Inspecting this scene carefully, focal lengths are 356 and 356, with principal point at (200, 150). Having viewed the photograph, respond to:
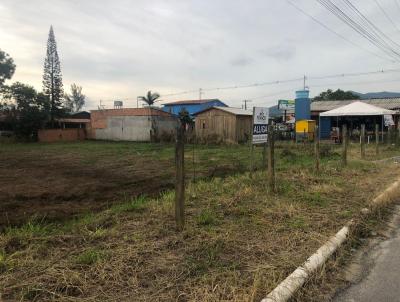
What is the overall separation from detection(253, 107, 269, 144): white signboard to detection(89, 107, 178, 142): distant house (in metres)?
23.7

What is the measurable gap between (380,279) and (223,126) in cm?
2692

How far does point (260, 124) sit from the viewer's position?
9133mm

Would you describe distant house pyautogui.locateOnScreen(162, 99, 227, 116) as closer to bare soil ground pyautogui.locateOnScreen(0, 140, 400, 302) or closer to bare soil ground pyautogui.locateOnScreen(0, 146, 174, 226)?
bare soil ground pyautogui.locateOnScreen(0, 146, 174, 226)

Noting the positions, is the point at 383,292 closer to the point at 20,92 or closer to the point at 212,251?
the point at 212,251

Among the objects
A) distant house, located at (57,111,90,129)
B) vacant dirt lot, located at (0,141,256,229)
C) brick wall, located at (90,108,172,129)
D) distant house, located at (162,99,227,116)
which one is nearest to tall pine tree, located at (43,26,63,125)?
distant house, located at (57,111,90,129)

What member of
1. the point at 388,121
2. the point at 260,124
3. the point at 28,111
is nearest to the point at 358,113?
the point at 388,121

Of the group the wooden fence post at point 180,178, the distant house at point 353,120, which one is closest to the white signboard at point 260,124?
the wooden fence post at point 180,178

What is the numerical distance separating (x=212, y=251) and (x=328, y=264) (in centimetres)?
137

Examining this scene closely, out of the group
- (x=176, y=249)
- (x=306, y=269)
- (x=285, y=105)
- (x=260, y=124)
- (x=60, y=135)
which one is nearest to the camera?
(x=306, y=269)

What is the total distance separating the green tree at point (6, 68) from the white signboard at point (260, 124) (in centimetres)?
6121

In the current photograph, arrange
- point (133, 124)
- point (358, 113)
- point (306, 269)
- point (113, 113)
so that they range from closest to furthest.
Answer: point (306, 269) < point (358, 113) < point (133, 124) < point (113, 113)

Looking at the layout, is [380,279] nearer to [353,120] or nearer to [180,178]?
[180,178]

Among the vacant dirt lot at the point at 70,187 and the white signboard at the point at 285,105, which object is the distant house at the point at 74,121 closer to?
the white signboard at the point at 285,105

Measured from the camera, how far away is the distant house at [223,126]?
2991cm
